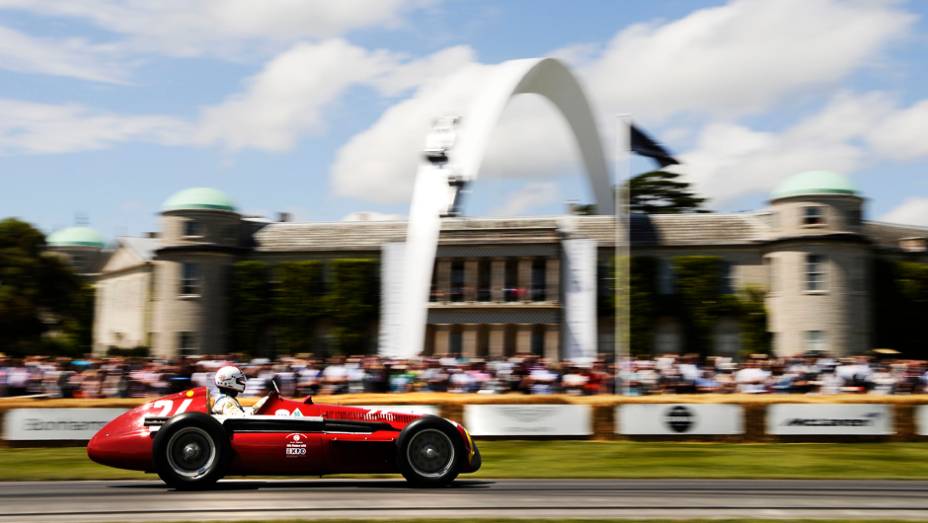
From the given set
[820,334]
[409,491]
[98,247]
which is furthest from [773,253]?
[98,247]

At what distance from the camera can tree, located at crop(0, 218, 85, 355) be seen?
6744 centimetres

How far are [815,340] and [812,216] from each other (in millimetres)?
5871

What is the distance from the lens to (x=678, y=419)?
21812 millimetres

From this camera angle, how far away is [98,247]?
339 ft

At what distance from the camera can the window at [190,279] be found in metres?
59.0

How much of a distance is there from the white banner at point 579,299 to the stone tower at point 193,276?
1833 cm

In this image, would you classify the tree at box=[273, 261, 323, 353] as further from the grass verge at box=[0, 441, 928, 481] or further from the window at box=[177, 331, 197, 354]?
the grass verge at box=[0, 441, 928, 481]

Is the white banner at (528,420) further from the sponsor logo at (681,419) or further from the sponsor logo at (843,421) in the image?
the sponsor logo at (843,421)

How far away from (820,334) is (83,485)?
140 ft

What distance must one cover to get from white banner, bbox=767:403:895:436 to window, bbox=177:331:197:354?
4189cm

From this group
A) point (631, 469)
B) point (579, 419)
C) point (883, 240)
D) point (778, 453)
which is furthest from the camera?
point (883, 240)

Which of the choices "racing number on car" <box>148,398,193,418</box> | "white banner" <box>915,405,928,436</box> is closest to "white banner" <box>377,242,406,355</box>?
"white banner" <box>915,405,928,436</box>

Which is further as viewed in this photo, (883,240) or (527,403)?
(883,240)

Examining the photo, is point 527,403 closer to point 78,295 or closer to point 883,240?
point 883,240
